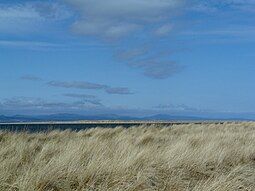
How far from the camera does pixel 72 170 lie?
7812 mm

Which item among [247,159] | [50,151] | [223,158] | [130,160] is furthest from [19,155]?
[247,159]

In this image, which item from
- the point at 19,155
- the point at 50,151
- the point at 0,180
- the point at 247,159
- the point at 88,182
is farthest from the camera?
the point at 247,159

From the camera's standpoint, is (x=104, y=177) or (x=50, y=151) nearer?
(x=104, y=177)

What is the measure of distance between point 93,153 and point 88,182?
285cm

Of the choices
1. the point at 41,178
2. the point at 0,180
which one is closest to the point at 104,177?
the point at 41,178

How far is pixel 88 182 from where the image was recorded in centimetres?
748

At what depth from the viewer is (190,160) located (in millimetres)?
10359

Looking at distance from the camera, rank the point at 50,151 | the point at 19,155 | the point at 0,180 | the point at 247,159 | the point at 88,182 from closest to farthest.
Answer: the point at 0,180 < the point at 88,182 < the point at 19,155 < the point at 50,151 < the point at 247,159

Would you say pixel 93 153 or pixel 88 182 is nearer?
pixel 88 182

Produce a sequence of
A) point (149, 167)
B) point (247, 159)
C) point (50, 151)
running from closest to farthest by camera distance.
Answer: point (149, 167)
point (50, 151)
point (247, 159)

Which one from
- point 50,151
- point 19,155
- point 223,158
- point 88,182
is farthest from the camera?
point 223,158

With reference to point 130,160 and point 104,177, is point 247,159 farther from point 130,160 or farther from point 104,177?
point 104,177

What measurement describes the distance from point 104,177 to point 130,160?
Answer: 1518 millimetres

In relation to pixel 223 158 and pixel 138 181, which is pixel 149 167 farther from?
pixel 223 158
